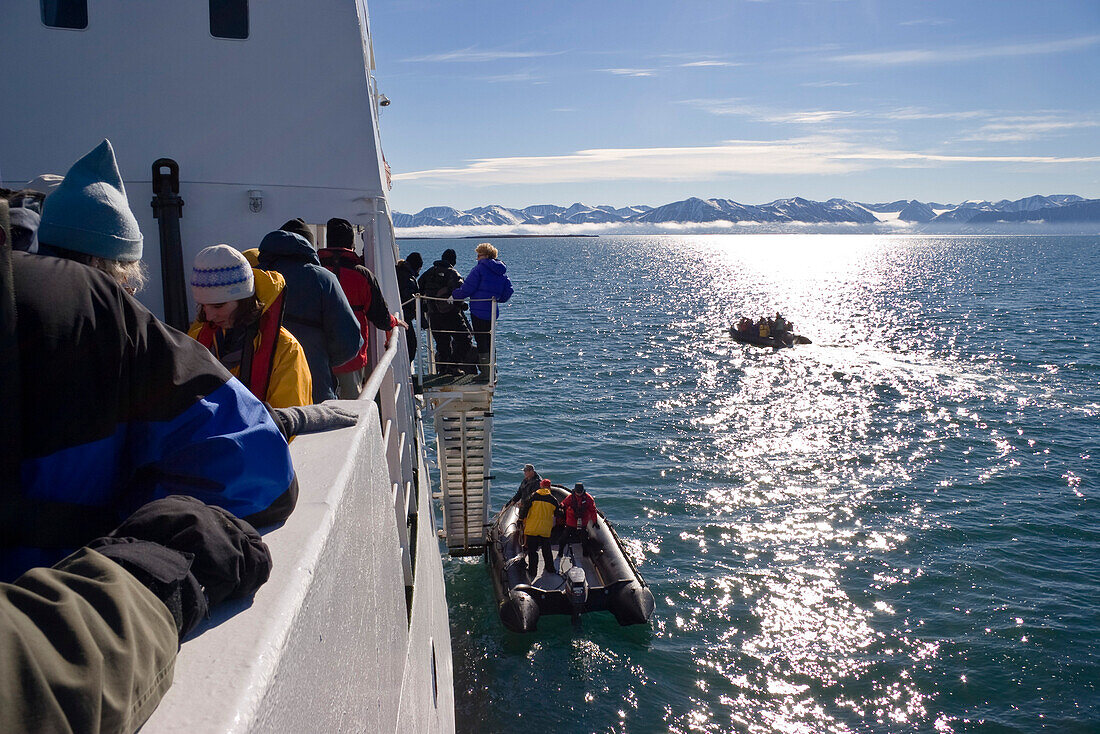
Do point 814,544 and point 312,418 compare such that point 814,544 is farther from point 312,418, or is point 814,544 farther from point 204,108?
point 312,418

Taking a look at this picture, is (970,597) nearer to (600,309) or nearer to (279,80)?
(279,80)

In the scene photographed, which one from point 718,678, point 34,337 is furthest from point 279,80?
point 718,678

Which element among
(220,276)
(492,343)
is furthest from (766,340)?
(220,276)

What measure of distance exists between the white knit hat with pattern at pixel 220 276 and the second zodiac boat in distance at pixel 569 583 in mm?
10559

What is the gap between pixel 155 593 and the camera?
1306 mm

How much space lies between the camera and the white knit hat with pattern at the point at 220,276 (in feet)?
10.2

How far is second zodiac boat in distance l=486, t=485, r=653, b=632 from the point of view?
42.2 feet

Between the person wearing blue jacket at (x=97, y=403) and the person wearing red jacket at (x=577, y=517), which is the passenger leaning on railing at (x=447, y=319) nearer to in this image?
the person wearing red jacket at (x=577, y=517)

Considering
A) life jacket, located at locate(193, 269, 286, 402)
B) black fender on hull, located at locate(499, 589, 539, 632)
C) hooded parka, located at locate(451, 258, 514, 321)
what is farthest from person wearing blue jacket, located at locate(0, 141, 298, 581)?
black fender on hull, located at locate(499, 589, 539, 632)

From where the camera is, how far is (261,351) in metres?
3.26

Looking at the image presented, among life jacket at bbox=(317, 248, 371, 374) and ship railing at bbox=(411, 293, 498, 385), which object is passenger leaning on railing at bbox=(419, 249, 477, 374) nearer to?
ship railing at bbox=(411, 293, 498, 385)

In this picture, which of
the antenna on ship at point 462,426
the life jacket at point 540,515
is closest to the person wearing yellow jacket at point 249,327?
the antenna on ship at point 462,426

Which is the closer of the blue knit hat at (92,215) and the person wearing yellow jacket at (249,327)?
the blue knit hat at (92,215)

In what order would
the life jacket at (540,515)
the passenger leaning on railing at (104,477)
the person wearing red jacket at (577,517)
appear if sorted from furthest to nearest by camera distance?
the person wearing red jacket at (577,517) → the life jacket at (540,515) → the passenger leaning on railing at (104,477)
